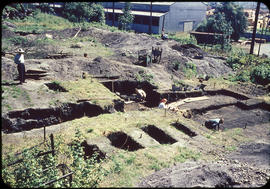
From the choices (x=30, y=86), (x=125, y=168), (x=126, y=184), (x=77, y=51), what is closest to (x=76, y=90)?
(x=30, y=86)

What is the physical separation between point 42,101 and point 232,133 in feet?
28.4

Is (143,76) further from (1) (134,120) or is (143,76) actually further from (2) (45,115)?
(2) (45,115)

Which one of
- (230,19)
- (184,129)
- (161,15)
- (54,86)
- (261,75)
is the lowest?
(184,129)

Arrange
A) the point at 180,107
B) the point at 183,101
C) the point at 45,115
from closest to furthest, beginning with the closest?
the point at 45,115, the point at 180,107, the point at 183,101

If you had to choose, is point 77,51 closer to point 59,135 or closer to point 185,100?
point 185,100

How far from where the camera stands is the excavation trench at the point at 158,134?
→ 10669mm

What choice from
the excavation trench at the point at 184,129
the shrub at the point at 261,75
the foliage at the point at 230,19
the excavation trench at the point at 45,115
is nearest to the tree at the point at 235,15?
the foliage at the point at 230,19

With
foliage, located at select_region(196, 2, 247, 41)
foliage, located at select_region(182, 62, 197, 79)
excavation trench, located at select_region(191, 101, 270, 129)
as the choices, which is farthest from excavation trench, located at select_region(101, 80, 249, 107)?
foliage, located at select_region(196, 2, 247, 41)

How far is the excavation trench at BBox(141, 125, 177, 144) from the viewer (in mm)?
10669

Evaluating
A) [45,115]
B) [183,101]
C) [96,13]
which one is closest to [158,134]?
[45,115]

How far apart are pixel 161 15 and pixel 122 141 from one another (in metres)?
28.9

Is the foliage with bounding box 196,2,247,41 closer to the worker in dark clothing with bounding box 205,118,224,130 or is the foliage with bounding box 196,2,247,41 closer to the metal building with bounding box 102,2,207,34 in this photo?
the metal building with bounding box 102,2,207,34

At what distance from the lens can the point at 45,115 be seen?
10797mm

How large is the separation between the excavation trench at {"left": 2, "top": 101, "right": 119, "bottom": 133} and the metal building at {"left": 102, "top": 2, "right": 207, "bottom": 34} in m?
25.3
